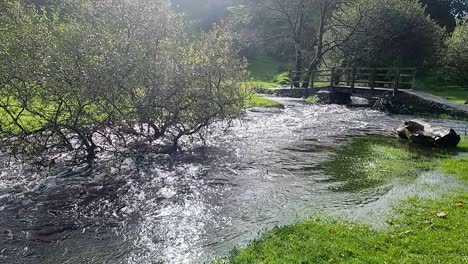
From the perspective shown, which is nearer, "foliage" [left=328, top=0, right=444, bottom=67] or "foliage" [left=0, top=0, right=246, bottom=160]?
"foliage" [left=0, top=0, right=246, bottom=160]

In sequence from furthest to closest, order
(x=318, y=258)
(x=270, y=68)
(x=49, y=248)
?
(x=270, y=68)
(x=49, y=248)
(x=318, y=258)

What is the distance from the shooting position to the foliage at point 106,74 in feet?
38.9

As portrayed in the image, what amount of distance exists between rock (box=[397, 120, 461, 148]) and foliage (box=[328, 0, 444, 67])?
26407 mm

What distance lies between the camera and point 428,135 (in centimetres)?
1988

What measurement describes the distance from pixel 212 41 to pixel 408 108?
71.4ft

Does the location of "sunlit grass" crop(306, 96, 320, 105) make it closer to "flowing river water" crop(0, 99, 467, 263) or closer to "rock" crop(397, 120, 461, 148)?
"rock" crop(397, 120, 461, 148)

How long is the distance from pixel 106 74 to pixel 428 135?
15769mm

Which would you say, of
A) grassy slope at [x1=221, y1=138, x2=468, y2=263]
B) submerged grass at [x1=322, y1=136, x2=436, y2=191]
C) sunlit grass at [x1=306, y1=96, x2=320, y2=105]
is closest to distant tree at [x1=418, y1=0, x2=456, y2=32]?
sunlit grass at [x1=306, y1=96, x2=320, y2=105]

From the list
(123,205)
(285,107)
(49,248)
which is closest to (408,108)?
(285,107)

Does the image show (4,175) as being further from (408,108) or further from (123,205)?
(408,108)

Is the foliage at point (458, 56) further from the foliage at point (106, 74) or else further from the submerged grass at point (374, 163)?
the foliage at point (106, 74)

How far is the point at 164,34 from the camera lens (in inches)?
643

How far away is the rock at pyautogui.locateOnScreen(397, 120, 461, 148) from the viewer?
63.1 feet

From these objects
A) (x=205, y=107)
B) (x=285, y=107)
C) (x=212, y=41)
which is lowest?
(x=285, y=107)
